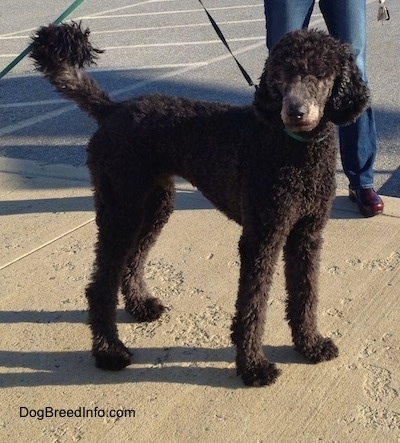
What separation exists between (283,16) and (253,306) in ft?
5.97

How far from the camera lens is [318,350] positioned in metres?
3.27

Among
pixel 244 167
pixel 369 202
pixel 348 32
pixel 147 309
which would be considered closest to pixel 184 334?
pixel 147 309

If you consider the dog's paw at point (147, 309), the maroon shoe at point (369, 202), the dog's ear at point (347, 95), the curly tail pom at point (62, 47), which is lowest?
the maroon shoe at point (369, 202)

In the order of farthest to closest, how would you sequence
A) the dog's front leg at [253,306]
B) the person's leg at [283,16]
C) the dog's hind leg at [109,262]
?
the person's leg at [283,16], the dog's hind leg at [109,262], the dog's front leg at [253,306]

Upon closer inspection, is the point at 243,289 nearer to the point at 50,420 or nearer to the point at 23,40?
the point at 50,420

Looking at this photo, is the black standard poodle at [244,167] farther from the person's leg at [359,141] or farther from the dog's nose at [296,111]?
the person's leg at [359,141]

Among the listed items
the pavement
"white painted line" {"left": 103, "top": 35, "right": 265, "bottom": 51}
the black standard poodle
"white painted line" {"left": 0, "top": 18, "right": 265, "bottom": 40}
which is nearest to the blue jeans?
the pavement

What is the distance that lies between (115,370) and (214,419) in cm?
60

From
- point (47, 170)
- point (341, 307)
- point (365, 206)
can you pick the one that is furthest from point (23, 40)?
point (341, 307)

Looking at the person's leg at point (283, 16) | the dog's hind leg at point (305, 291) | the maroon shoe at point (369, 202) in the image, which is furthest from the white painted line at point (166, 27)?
the dog's hind leg at point (305, 291)

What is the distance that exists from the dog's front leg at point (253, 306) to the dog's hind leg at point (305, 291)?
0.20 metres

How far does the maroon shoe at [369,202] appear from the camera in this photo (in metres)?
4.59

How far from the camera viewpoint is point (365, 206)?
4602mm

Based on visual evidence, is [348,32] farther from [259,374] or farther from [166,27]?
[166,27]
